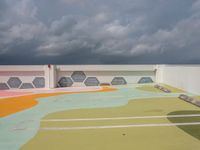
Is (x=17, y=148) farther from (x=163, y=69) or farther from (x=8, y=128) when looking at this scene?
(x=163, y=69)

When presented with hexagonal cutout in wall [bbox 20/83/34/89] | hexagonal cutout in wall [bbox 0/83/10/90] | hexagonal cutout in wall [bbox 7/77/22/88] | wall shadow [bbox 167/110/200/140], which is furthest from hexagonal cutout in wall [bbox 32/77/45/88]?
wall shadow [bbox 167/110/200/140]

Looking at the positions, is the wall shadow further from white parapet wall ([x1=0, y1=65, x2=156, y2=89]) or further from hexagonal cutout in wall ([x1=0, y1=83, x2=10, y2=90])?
hexagonal cutout in wall ([x1=0, y1=83, x2=10, y2=90])

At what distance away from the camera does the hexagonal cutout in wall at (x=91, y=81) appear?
923cm

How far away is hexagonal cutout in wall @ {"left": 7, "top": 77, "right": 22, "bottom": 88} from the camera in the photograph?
895cm

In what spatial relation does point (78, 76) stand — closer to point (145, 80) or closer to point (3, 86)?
point (145, 80)

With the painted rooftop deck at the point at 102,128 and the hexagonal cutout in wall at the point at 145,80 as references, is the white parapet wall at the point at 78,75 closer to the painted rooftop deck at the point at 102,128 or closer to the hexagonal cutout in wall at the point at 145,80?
the hexagonal cutout in wall at the point at 145,80

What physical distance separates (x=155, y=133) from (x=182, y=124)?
64 cm

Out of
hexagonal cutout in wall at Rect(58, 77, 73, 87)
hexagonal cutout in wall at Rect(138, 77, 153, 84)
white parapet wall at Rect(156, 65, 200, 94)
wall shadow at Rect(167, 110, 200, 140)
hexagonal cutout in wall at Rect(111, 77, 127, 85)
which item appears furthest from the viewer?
hexagonal cutout in wall at Rect(138, 77, 153, 84)

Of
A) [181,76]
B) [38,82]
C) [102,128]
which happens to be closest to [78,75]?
[38,82]

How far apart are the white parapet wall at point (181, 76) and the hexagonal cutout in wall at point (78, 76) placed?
389 cm

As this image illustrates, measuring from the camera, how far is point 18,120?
3.29 meters

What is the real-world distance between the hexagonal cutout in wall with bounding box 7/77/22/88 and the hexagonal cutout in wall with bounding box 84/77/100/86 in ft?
10.9

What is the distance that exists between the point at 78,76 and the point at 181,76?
4760 mm

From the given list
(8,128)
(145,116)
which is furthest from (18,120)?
(145,116)
